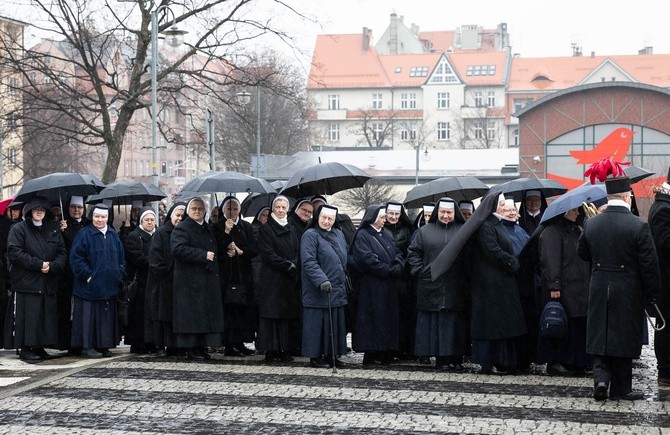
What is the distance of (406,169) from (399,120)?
1737 inches

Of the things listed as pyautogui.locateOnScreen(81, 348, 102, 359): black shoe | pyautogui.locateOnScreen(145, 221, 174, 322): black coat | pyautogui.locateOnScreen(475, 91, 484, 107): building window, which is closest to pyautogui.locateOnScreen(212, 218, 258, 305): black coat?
pyautogui.locateOnScreen(145, 221, 174, 322): black coat

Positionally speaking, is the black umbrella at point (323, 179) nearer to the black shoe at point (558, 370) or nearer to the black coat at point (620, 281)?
the black shoe at point (558, 370)

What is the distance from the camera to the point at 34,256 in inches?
560

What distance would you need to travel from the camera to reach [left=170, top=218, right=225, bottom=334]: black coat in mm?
13891

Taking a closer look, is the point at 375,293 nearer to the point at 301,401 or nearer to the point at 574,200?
the point at 574,200

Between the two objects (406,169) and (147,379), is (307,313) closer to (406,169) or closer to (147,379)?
→ (147,379)

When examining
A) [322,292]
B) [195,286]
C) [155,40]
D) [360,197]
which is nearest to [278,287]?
[322,292]

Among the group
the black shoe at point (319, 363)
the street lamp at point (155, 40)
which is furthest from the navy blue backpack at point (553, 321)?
the street lamp at point (155, 40)

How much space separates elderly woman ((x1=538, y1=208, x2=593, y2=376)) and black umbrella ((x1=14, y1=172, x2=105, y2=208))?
5.77 m

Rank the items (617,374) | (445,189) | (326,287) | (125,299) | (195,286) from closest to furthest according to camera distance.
→ (617,374)
(326,287)
(195,286)
(125,299)
(445,189)

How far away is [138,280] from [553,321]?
5242 millimetres

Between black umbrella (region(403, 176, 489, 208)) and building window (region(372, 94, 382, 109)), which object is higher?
building window (region(372, 94, 382, 109))

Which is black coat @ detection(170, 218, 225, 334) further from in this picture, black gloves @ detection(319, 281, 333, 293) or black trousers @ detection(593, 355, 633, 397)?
black trousers @ detection(593, 355, 633, 397)

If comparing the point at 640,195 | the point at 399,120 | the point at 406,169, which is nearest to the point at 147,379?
the point at 640,195
